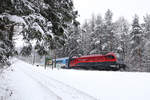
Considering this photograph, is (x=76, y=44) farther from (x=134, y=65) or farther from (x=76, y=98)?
(x=76, y=98)

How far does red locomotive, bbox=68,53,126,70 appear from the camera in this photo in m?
19.8

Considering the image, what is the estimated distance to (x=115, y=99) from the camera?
629 centimetres

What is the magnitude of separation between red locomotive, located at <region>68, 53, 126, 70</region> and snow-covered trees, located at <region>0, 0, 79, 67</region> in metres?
14.8

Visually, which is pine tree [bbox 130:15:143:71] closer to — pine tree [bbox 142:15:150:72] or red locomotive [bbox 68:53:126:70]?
pine tree [bbox 142:15:150:72]

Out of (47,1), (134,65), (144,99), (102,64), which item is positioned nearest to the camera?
(47,1)

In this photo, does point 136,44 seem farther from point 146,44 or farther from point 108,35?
point 108,35

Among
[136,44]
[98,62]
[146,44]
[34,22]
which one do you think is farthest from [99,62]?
[34,22]

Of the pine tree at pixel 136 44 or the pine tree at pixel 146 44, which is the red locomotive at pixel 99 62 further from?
the pine tree at pixel 146 44

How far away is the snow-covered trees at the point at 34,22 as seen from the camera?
339 cm

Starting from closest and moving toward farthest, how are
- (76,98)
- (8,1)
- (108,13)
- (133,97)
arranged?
1. (8,1)
2. (133,97)
3. (76,98)
4. (108,13)

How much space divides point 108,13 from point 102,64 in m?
16.7

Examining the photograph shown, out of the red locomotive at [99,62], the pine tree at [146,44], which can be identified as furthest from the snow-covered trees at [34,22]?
the pine tree at [146,44]

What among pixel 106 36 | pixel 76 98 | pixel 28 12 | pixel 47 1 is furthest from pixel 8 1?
pixel 106 36

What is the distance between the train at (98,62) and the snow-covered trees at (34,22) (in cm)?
1478
